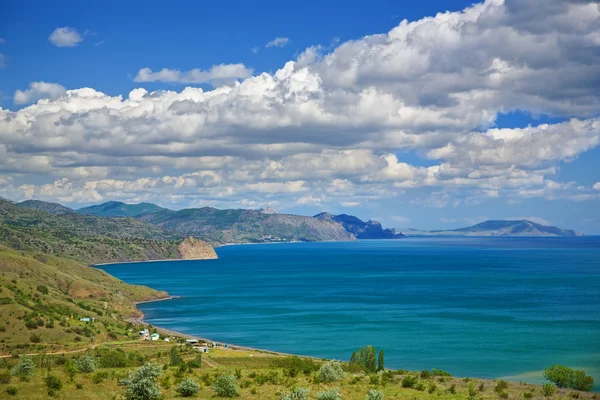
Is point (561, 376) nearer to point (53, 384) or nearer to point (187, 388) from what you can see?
point (187, 388)

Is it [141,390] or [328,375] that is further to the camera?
[328,375]

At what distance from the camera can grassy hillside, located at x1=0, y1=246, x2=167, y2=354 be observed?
334ft

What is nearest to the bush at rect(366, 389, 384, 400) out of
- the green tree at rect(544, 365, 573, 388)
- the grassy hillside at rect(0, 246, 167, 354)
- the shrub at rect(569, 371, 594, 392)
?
the shrub at rect(569, 371, 594, 392)

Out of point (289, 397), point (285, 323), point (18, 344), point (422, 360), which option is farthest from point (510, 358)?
point (18, 344)

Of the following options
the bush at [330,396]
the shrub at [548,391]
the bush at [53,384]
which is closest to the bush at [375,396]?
the bush at [330,396]

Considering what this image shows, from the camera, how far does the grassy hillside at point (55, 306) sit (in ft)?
334

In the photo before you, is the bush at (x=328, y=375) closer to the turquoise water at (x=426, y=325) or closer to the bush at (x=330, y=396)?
the bush at (x=330, y=396)

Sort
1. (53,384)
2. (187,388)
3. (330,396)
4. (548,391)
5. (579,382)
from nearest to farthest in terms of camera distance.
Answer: (330,396) < (53,384) < (187,388) < (548,391) < (579,382)

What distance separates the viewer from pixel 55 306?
126 metres

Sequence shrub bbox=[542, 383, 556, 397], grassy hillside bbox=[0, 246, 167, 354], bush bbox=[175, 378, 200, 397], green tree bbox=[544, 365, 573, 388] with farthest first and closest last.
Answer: grassy hillside bbox=[0, 246, 167, 354] → green tree bbox=[544, 365, 573, 388] → shrub bbox=[542, 383, 556, 397] → bush bbox=[175, 378, 200, 397]

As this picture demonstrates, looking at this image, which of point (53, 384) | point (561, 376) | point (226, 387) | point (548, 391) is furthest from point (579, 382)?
point (53, 384)

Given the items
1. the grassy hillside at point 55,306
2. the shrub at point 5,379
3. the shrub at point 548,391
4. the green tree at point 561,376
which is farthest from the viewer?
the grassy hillside at point 55,306

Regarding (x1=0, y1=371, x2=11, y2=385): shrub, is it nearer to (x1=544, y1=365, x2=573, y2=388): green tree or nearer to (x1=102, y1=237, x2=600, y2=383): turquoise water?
(x1=544, y1=365, x2=573, y2=388): green tree

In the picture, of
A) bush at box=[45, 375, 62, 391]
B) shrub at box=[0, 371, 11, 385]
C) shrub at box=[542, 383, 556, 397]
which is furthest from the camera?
shrub at box=[542, 383, 556, 397]
